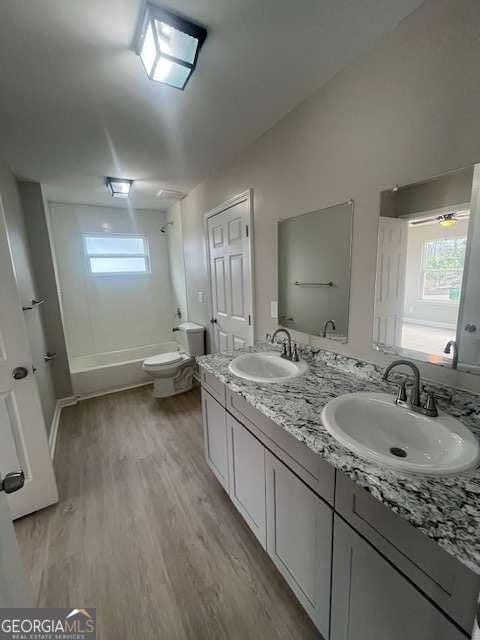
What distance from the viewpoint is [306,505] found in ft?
3.11

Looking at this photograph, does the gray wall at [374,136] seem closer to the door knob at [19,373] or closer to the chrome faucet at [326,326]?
the chrome faucet at [326,326]

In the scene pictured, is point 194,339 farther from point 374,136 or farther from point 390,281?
point 374,136

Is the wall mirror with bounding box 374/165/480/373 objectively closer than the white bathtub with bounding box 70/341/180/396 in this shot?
Yes

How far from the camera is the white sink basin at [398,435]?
0.73m

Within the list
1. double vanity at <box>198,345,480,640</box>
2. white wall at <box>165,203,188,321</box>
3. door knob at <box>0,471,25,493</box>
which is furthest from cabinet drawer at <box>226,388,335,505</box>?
white wall at <box>165,203,188,321</box>

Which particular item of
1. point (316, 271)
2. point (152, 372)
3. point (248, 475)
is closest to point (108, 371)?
point (152, 372)

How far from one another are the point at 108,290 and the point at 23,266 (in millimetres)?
1605

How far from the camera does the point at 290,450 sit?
1.00m

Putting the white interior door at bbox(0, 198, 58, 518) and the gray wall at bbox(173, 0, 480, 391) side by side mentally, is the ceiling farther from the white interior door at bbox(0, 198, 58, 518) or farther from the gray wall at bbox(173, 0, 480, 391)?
the white interior door at bbox(0, 198, 58, 518)

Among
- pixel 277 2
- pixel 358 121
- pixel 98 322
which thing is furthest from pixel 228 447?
pixel 98 322

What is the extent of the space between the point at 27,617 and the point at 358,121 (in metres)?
2.27

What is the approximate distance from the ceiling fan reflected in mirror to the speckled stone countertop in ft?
2.21

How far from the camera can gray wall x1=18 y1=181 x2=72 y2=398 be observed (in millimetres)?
2619

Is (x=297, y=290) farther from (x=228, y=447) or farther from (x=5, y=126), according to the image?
(x=5, y=126)
